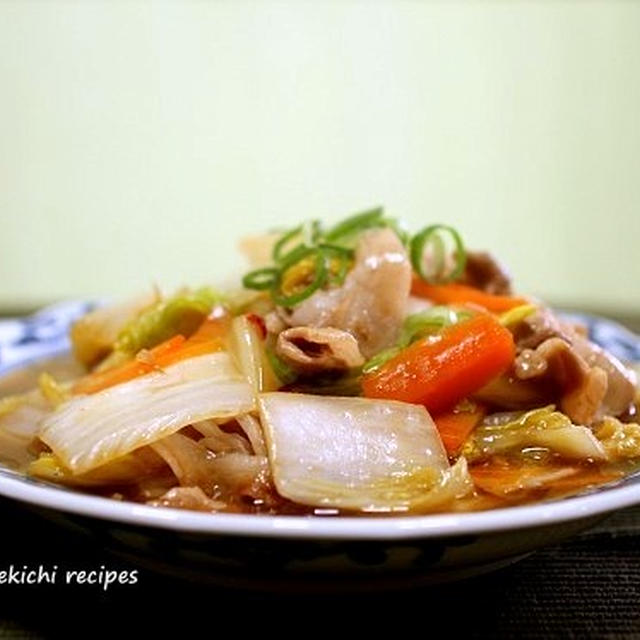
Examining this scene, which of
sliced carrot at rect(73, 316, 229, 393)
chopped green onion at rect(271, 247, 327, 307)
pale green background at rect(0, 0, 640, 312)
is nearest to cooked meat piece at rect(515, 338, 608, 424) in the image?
chopped green onion at rect(271, 247, 327, 307)

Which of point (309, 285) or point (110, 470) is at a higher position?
point (309, 285)

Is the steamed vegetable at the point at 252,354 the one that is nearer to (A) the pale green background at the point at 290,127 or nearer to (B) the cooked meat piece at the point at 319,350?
(B) the cooked meat piece at the point at 319,350

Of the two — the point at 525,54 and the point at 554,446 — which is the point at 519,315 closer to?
the point at 554,446

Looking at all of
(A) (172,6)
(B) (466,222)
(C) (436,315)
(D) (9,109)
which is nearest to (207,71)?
(A) (172,6)

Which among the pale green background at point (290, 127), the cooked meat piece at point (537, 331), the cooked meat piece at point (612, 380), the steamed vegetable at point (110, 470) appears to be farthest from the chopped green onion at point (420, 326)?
the pale green background at point (290, 127)

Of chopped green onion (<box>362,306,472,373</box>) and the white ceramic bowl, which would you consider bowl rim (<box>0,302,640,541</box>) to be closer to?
the white ceramic bowl

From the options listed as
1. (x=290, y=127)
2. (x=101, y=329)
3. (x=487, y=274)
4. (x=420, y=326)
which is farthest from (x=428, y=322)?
(x=290, y=127)

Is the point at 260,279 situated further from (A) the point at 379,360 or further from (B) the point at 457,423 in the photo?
(B) the point at 457,423
